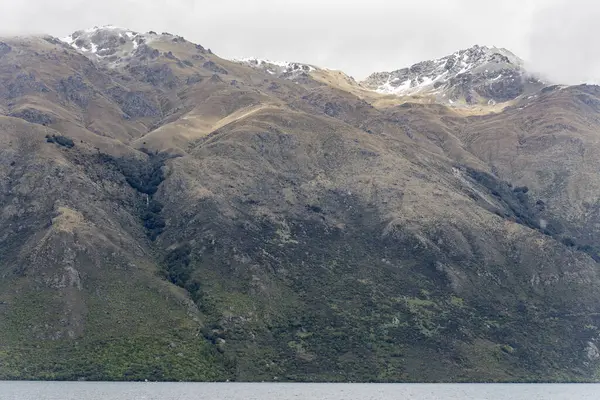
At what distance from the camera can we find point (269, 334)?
18825cm

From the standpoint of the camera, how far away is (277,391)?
16025 cm

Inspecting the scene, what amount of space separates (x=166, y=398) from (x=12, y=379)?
37.8m

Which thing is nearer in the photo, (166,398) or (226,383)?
(166,398)

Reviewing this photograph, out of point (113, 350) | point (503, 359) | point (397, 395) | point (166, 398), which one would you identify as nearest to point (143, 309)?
point (113, 350)

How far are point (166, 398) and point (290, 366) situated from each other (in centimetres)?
4204

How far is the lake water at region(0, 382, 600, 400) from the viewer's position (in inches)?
5659

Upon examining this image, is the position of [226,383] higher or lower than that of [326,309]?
lower

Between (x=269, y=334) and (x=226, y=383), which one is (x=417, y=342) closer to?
(x=269, y=334)

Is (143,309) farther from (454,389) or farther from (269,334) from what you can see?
(454,389)

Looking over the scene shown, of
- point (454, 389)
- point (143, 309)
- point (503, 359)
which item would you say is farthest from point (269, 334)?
point (503, 359)

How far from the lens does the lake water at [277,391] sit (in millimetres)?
143750

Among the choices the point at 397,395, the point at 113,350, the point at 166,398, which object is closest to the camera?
the point at 166,398

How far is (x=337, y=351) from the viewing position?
187m

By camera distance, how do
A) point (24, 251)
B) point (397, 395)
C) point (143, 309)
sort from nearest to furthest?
point (397, 395)
point (143, 309)
point (24, 251)
